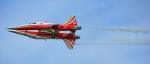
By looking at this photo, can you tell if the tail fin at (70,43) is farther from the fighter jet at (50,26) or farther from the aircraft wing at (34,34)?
the aircraft wing at (34,34)

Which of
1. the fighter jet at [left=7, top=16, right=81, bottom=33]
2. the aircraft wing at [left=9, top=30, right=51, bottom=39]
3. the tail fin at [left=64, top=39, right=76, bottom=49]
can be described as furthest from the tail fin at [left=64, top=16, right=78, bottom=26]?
the aircraft wing at [left=9, top=30, right=51, bottom=39]

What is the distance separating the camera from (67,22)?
97.2 m

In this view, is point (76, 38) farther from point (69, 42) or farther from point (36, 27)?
point (36, 27)

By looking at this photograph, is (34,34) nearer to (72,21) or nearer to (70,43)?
(70,43)

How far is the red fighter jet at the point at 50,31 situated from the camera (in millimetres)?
91500

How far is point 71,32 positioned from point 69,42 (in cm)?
402

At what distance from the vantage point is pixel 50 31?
93.1 m

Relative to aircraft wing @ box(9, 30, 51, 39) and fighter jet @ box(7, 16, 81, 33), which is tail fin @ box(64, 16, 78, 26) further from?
aircraft wing @ box(9, 30, 51, 39)

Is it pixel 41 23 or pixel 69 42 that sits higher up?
pixel 41 23

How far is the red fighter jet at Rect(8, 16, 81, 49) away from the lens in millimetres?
91500

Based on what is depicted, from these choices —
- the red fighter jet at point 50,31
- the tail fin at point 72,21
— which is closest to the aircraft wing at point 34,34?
the red fighter jet at point 50,31

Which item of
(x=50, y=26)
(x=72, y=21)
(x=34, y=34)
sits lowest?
(x=34, y=34)

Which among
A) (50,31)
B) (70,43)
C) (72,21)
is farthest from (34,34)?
(72,21)

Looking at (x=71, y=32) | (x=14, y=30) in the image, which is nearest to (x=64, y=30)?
(x=71, y=32)
